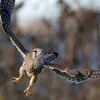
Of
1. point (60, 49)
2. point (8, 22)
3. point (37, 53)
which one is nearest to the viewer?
point (37, 53)

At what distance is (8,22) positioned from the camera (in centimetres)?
427

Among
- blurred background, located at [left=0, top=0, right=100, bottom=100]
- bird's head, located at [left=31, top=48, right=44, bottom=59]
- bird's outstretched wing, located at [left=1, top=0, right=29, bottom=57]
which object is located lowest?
bird's head, located at [left=31, top=48, right=44, bottom=59]

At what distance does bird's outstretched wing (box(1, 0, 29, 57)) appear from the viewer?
4.17m

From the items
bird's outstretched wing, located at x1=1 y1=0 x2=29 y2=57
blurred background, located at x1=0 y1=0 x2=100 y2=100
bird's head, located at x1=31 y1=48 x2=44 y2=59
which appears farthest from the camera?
blurred background, located at x1=0 y1=0 x2=100 y2=100

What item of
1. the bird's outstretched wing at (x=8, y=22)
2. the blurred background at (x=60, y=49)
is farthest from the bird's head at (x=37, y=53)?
the blurred background at (x=60, y=49)

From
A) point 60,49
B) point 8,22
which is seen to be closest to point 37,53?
point 8,22

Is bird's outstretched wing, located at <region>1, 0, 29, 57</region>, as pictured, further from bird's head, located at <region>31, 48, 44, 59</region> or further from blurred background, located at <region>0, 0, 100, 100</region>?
blurred background, located at <region>0, 0, 100, 100</region>

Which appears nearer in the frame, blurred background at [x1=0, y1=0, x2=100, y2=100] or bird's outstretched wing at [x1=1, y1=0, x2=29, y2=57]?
bird's outstretched wing at [x1=1, y1=0, x2=29, y2=57]

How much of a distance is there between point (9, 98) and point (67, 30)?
6.83 m

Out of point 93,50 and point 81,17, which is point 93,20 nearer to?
point 81,17

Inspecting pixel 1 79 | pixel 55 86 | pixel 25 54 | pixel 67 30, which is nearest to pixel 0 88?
pixel 1 79

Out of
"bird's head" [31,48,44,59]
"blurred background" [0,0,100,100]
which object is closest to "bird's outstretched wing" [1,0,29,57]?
"bird's head" [31,48,44,59]

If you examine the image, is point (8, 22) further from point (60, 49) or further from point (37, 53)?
point (60, 49)

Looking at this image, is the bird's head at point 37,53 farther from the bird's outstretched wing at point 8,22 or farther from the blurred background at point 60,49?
the blurred background at point 60,49
